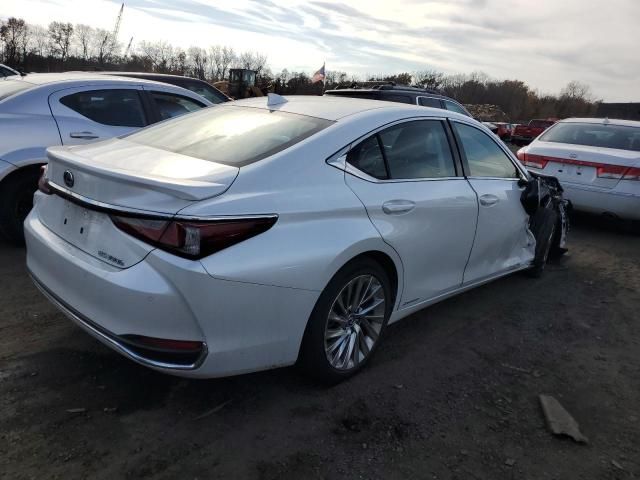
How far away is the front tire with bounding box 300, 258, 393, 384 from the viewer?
9.07ft

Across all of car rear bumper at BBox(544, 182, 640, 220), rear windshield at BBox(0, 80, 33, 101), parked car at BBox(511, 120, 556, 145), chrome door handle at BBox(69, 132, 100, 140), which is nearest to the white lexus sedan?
chrome door handle at BBox(69, 132, 100, 140)

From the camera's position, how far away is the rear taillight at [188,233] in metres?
2.26

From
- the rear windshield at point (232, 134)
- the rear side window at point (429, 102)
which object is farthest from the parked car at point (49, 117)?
the rear side window at point (429, 102)

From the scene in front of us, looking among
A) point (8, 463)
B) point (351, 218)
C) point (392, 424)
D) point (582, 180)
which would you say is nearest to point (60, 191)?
point (8, 463)

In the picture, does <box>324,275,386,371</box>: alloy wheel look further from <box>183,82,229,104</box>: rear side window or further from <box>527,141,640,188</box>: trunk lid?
<box>183,82,229,104</box>: rear side window

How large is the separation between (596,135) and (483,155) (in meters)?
4.67

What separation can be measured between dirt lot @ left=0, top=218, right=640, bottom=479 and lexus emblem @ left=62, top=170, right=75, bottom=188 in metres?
1.09

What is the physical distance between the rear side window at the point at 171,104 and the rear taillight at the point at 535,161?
4.78 m

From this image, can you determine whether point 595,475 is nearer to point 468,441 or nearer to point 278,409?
point 468,441

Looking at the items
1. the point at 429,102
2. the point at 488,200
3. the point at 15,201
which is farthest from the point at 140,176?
the point at 429,102

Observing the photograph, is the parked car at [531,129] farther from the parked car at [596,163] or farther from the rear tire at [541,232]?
the rear tire at [541,232]

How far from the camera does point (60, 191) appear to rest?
2758 mm

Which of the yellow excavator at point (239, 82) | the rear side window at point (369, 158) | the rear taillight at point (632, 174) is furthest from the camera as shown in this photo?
the yellow excavator at point (239, 82)

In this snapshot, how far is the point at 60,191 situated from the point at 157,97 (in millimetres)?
3307
